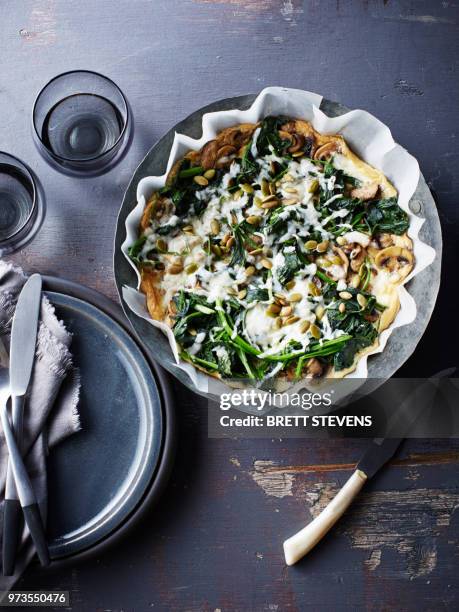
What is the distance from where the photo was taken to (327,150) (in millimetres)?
2119

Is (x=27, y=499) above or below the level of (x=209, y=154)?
below

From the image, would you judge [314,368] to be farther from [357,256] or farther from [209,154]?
[209,154]

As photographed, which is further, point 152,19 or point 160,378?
point 152,19

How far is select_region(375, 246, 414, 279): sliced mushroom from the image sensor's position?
208cm

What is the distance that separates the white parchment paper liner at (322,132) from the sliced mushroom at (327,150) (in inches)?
1.5

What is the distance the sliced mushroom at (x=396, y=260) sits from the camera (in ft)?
6.82

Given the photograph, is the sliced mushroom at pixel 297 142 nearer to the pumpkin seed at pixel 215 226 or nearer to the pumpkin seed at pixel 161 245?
the pumpkin seed at pixel 215 226

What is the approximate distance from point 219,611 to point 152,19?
184 centimetres

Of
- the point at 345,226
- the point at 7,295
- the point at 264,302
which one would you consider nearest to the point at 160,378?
the point at 264,302

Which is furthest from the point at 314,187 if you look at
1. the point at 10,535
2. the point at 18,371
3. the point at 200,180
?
the point at 10,535

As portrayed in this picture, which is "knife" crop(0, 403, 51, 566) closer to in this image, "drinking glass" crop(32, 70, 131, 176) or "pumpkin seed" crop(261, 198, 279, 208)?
"drinking glass" crop(32, 70, 131, 176)

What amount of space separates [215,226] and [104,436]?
27.6 inches

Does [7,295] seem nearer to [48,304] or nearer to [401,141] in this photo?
[48,304]

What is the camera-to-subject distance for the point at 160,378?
214 cm
